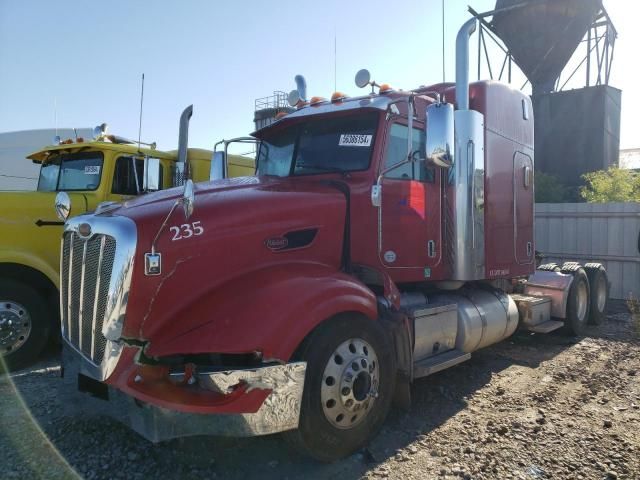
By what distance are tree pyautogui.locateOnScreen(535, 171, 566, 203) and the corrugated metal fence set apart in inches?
446

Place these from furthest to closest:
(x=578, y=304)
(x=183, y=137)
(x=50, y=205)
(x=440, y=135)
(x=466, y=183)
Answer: (x=578, y=304), (x=50, y=205), (x=183, y=137), (x=466, y=183), (x=440, y=135)

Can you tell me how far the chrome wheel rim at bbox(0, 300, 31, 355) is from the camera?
5574mm

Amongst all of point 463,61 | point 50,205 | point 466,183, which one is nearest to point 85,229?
point 50,205

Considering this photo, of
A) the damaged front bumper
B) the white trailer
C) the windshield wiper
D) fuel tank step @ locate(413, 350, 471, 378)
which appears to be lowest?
fuel tank step @ locate(413, 350, 471, 378)

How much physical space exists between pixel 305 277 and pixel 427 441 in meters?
1.62

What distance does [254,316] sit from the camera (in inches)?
121

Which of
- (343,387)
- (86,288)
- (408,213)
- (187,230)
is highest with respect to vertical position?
(408,213)

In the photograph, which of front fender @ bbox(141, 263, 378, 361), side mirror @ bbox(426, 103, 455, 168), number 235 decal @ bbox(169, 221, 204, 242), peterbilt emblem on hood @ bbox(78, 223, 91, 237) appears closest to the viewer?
front fender @ bbox(141, 263, 378, 361)

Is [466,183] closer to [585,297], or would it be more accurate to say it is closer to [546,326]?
[546,326]

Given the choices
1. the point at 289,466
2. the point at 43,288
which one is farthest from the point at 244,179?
the point at 43,288

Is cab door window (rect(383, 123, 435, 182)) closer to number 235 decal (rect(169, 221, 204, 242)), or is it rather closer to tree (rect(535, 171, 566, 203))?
number 235 decal (rect(169, 221, 204, 242))

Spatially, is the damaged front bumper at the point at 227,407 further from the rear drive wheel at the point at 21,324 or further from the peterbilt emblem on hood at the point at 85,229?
the rear drive wheel at the point at 21,324

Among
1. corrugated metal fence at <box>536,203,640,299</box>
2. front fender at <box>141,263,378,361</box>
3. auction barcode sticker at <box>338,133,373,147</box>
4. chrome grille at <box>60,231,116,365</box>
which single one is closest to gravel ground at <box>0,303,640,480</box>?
chrome grille at <box>60,231,116,365</box>

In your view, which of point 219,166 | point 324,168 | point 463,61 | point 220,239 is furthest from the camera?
point 219,166
